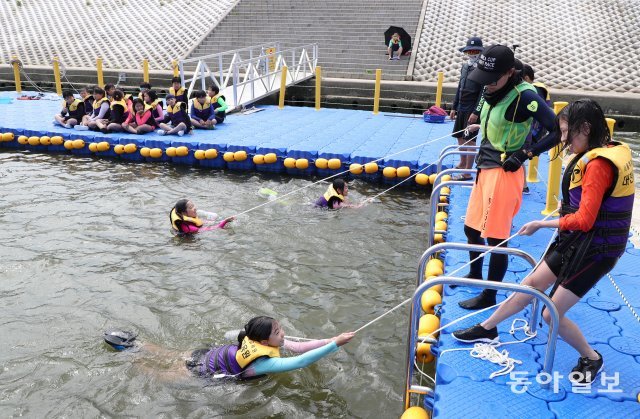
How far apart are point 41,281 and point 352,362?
3.91m

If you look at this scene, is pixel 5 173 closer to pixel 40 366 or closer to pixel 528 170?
pixel 40 366

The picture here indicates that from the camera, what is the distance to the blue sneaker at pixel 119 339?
5.08 m

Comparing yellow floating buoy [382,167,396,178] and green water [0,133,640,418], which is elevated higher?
yellow floating buoy [382,167,396,178]

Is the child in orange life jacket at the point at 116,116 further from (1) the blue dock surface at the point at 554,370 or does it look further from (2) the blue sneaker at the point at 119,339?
(1) the blue dock surface at the point at 554,370

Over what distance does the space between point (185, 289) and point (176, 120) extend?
265 inches

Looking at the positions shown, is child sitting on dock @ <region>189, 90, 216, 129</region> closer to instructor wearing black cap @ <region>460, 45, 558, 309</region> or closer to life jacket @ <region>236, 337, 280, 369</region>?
life jacket @ <region>236, 337, 280, 369</region>

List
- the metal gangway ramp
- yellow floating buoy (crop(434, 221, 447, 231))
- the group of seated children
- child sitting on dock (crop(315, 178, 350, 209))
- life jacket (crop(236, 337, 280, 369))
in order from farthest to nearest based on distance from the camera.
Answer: the metal gangway ramp < the group of seated children < child sitting on dock (crop(315, 178, 350, 209)) < yellow floating buoy (crop(434, 221, 447, 231)) < life jacket (crop(236, 337, 280, 369))

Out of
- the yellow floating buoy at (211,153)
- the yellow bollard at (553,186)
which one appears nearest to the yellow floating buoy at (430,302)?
the yellow bollard at (553,186)

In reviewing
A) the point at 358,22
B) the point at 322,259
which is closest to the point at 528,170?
the point at 322,259

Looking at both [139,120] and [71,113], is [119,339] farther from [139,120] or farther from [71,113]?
[71,113]

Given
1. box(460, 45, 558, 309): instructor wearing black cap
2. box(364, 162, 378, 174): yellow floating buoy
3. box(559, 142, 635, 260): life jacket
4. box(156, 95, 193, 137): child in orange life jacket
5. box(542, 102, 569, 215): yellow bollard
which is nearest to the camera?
box(559, 142, 635, 260): life jacket

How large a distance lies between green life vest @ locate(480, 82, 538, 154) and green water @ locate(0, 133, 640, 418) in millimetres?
2252

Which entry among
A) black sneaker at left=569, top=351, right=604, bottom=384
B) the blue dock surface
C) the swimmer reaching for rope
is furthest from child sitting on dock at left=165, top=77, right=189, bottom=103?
black sneaker at left=569, top=351, right=604, bottom=384

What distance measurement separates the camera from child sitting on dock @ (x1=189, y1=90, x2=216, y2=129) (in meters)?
12.5
